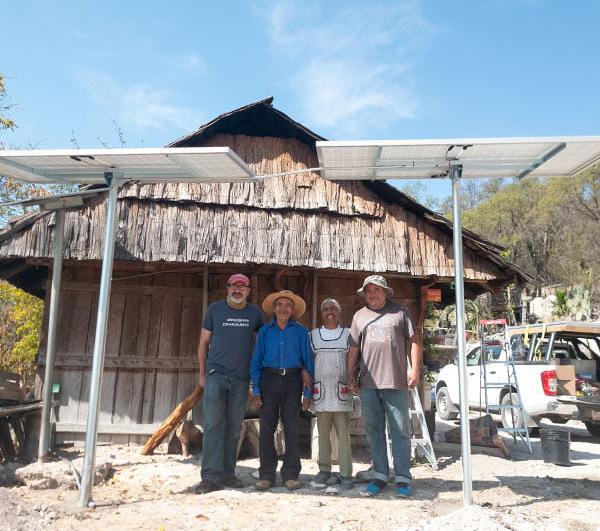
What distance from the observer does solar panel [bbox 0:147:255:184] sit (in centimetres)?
457

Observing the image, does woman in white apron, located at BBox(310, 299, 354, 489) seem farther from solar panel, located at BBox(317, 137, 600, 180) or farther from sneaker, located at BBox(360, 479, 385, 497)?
solar panel, located at BBox(317, 137, 600, 180)

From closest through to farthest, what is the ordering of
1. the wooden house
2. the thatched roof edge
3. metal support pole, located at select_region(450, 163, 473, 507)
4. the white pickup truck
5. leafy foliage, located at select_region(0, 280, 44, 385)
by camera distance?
metal support pole, located at select_region(450, 163, 473, 507) → the wooden house → the thatched roof edge → the white pickup truck → leafy foliage, located at select_region(0, 280, 44, 385)

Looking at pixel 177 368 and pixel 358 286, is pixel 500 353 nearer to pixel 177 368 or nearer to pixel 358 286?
pixel 358 286

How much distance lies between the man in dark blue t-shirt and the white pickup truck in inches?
197

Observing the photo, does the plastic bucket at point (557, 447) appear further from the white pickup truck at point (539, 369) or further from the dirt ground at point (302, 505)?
the white pickup truck at point (539, 369)

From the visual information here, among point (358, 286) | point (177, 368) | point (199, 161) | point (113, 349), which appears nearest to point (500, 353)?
point (358, 286)

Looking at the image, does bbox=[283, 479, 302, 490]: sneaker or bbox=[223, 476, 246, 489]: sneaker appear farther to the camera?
bbox=[223, 476, 246, 489]: sneaker

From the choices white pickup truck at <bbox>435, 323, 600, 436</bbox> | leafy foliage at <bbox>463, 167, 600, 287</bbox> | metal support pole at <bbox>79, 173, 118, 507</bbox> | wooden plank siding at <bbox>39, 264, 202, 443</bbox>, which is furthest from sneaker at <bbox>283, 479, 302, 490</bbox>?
leafy foliage at <bbox>463, 167, 600, 287</bbox>

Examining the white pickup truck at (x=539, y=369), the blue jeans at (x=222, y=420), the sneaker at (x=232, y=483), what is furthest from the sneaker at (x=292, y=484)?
the white pickup truck at (x=539, y=369)

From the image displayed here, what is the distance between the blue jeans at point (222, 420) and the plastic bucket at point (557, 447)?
431 cm

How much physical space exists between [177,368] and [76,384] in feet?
4.67

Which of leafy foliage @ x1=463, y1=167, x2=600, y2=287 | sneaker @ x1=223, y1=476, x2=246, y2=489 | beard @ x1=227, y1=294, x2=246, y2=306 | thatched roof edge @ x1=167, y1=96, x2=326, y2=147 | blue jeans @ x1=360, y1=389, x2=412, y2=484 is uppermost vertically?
leafy foliage @ x1=463, y1=167, x2=600, y2=287

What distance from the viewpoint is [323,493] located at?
4.86 m

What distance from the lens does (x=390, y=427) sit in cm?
483
